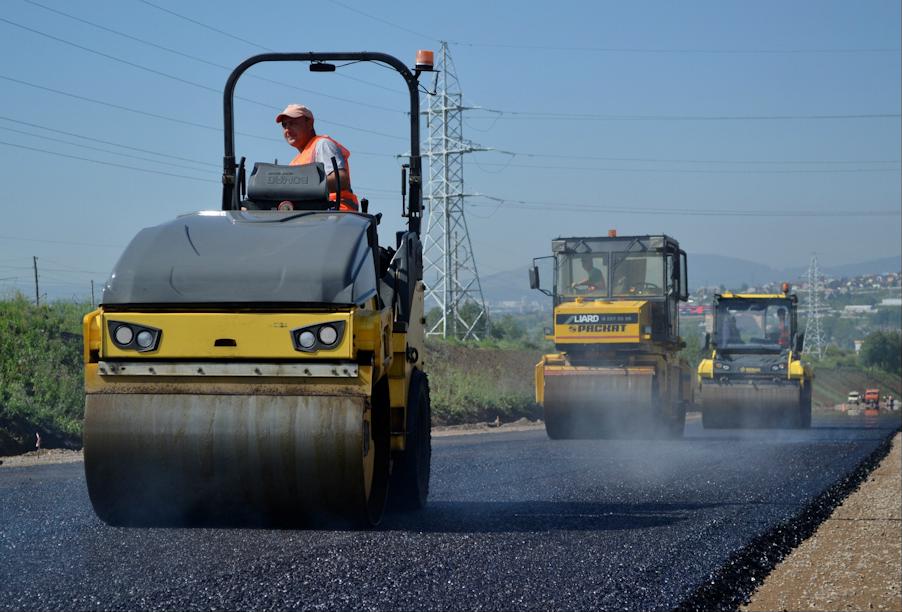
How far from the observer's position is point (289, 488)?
5.77 metres

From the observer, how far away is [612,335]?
1728 centimetres

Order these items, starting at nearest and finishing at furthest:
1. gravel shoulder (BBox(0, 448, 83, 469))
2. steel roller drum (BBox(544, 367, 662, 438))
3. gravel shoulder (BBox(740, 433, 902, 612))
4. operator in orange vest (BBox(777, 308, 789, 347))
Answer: gravel shoulder (BBox(740, 433, 902, 612)) < gravel shoulder (BBox(0, 448, 83, 469)) < steel roller drum (BBox(544, 367, 662, 438)) < operator in orange vest (BBox(777, 308, 789, 347))

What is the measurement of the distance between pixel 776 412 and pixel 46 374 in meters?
12.5

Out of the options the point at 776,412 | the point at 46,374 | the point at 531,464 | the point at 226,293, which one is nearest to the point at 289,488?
the point at 226,293

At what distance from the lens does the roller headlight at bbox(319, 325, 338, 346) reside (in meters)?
5.73

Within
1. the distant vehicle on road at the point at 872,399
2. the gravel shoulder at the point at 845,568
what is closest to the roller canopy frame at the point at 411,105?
the gravel shoulder at the point at 845,568

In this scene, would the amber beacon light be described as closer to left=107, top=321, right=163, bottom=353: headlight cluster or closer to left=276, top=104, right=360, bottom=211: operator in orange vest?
left=276, top=104, right=360, bottom=211: operator in orange vest

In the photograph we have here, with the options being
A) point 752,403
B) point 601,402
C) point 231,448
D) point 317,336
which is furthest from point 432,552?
point 752,403

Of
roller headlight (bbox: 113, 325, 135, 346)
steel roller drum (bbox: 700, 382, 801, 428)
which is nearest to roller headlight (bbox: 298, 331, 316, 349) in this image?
roller headlight (bbox: 113, 325, 135, 346)

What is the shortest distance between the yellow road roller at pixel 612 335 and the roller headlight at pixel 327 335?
11830 millimetres

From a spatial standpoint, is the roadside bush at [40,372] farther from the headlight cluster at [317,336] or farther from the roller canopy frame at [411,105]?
the headlight cluster at [317,336]

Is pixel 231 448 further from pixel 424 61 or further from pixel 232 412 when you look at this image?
pixel 424 61

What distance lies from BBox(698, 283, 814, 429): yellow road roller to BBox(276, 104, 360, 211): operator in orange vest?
15382mm

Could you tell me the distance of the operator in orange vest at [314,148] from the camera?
23.4ft
